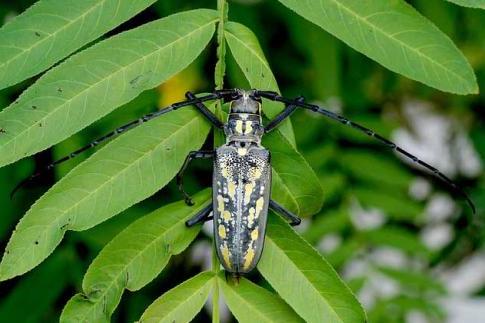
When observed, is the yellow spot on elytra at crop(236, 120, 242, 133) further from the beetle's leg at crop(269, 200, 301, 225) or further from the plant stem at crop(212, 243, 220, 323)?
the plant stem at crop(212, 243, 220, 323)

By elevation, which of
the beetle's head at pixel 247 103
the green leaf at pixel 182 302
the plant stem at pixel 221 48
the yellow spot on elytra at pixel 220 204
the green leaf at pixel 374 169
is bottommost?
the green leaf at pixel 182 302

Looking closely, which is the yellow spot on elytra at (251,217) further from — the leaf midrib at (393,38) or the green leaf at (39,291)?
the green leaf at (39,291)

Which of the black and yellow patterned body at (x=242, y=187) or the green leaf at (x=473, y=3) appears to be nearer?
the green leaf at (x=473, y=3)

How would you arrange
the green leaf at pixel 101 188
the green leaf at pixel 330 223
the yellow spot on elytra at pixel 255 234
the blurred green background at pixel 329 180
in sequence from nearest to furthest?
the green leaf at pixel 101 188 → the yellow spot on elytra at pixel 255 234 → the blurred green background at pixel 329 180 → the green leaf at pixel 330 223

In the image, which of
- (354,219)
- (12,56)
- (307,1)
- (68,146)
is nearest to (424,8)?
(354,219)

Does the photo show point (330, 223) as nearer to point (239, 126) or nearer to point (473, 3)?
point (239, 126)

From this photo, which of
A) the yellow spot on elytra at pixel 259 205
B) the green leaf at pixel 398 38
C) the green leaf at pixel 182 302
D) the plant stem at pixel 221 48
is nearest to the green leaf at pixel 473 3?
the green leaf at pixel 398 38

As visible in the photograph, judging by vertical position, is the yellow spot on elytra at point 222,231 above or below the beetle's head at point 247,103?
below
